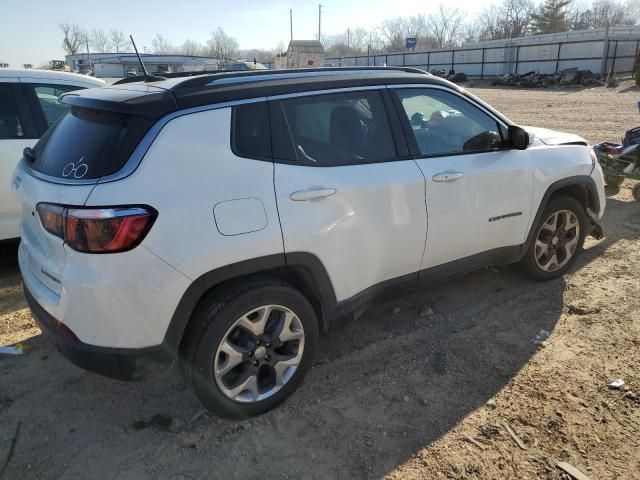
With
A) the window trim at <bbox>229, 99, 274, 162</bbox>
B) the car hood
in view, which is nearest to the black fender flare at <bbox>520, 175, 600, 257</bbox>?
the car hood

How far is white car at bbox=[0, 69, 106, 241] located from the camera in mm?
4445

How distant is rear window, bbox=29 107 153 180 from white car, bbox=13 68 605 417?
0.01 m

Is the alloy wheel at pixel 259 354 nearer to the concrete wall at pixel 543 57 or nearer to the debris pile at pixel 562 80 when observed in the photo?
the debris pile at pixel 562 80

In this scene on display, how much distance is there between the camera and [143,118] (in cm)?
237

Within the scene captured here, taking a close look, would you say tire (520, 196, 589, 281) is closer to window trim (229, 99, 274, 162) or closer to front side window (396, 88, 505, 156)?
front side window (396, 88, 505, 156)

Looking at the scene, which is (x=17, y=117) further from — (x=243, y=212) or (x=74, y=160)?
(x=243, y=212)

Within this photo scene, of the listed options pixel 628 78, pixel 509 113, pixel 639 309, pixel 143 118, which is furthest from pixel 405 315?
pixel 628 78

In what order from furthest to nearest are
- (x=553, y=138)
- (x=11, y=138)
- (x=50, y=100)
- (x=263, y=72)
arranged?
(x=50, y=100), (x=11, y=138), (x=553, y=138), (x=263, y=72)

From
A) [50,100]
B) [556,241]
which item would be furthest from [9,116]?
[556,241]

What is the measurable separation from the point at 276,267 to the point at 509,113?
60.1 feet

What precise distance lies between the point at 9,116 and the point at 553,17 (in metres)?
92.1

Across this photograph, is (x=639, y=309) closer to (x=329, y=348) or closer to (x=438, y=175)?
(x=438, y=175)

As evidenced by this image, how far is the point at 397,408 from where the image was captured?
2.89 m

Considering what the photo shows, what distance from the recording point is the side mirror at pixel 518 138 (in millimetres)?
3621
